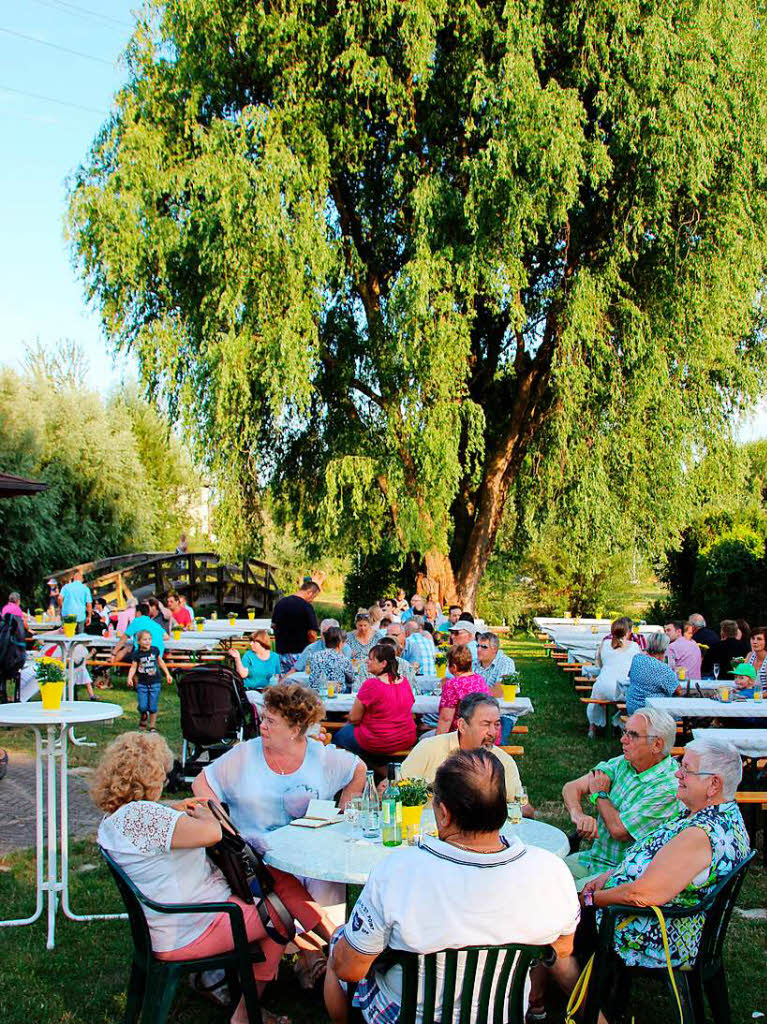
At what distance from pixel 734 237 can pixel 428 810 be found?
12290mm

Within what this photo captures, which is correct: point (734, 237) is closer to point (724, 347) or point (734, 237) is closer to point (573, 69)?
point (724, 347)

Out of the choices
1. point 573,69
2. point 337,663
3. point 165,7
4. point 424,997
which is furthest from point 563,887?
point 165,7

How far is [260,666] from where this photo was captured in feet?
29.1

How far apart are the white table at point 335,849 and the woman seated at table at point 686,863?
0.30 m

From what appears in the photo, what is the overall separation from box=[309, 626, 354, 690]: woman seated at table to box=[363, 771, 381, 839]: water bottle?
4.33 meters

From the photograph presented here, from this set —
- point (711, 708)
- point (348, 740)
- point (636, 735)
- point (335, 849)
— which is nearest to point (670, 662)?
point (711, 708)

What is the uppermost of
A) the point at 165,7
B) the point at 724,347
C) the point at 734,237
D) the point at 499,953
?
the point at 165,7

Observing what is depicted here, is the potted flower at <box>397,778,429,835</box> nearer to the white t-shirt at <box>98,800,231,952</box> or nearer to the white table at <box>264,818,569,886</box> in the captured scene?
the white table at <box>264,818,569,886</box>

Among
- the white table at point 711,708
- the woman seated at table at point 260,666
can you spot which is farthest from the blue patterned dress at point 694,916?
the woman seated at table at point 260,666

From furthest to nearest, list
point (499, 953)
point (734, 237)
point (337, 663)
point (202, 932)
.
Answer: point (734, 237) → point (337, 663) → point (202, 932) → point (499, 953)

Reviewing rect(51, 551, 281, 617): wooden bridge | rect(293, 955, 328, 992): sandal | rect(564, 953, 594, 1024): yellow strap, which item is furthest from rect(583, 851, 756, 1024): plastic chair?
rect(51, 551, 281, 617): wooden bridge

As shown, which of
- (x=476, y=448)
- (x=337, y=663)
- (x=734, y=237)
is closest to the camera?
(x=337, y=663)

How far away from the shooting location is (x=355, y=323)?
1599 cm

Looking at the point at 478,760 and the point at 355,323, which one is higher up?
the point at 355,323
